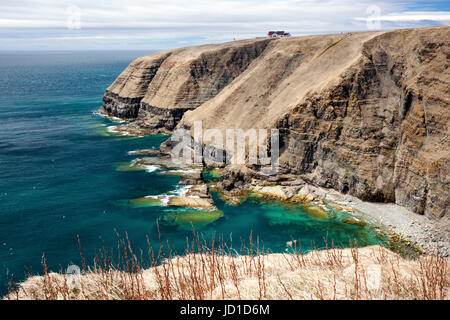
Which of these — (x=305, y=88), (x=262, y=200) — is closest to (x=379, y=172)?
(x=262, y=200)

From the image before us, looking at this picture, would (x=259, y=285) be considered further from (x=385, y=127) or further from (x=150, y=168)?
(x=150, y=168)

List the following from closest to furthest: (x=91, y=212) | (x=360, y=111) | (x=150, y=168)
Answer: (x=91, y=212) → (x=360, y=111) → (x=150, y=168)

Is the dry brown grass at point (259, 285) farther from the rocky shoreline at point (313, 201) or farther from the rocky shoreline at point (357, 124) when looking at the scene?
the rocky shoreline at point (313, 201)

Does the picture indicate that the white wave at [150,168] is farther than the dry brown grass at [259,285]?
Yes

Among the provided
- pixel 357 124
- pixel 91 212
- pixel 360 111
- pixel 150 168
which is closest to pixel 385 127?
pixel 357 124

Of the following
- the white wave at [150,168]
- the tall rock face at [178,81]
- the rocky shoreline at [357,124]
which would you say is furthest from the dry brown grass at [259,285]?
the tall rock face at [178,81]

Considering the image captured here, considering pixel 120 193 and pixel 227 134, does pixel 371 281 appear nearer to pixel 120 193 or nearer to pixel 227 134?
pixel 120 193

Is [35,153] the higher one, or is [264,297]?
[264,297]
